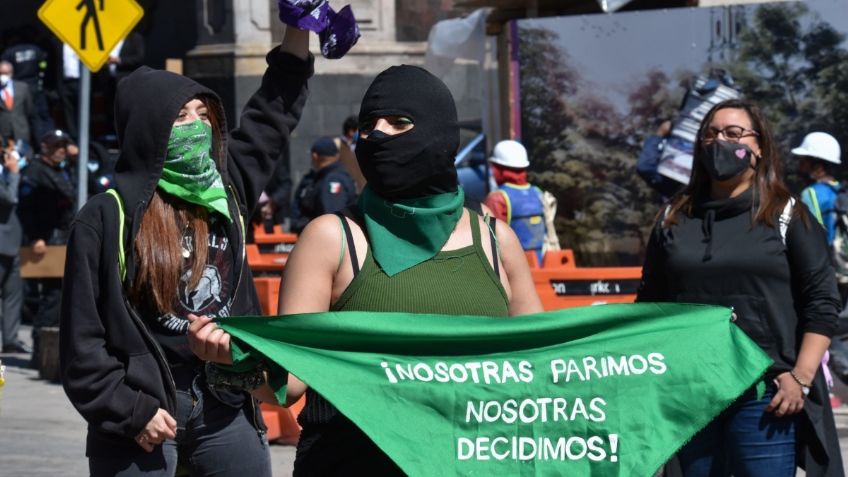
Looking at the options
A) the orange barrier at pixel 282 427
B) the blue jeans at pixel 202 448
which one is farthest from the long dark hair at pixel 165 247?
the orange barrier at pixel 282 427

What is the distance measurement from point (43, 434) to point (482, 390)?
6.56 m

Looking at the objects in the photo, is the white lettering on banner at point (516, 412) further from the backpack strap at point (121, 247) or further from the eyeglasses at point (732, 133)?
the eyeglasses at point (732, 133)

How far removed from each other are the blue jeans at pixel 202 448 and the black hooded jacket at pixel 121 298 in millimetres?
44

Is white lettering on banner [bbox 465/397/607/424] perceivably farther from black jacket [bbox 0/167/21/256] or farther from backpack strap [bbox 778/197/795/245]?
black jacket [bbox 0/167/21/256]

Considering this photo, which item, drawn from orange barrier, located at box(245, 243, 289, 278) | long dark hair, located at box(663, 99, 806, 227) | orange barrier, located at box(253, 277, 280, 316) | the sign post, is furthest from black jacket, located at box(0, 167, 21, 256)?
long dark hair, located at box(663, 99, 806, 227)

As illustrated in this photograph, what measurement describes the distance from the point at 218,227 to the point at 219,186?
0.37 feet

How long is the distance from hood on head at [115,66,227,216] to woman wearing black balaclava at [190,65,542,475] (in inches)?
24.5

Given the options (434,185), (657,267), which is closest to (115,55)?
(657,267)

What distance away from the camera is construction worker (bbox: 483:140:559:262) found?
35.0 feet

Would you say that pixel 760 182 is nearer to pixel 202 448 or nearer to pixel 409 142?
pixel 409 142

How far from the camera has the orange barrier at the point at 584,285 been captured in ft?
30.9

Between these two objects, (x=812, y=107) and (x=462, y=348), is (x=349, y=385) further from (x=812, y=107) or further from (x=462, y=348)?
(x=812, y=107)

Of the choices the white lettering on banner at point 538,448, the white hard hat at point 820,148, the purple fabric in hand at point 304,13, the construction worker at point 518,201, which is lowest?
the construction worker at point 518,201

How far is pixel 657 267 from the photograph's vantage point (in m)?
5.25
